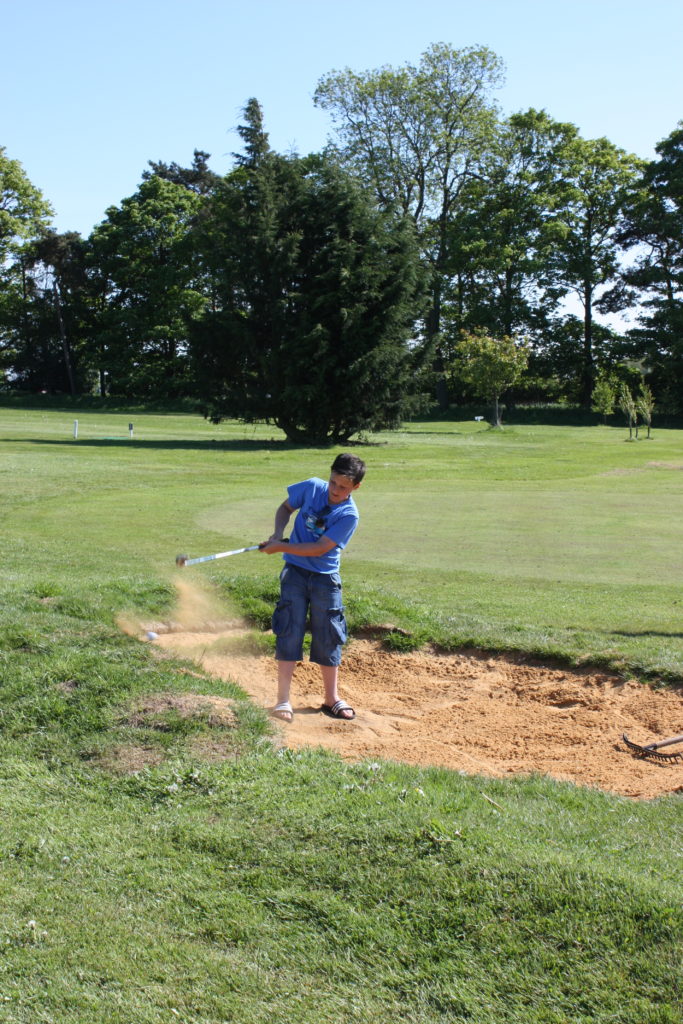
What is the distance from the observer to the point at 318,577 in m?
7.57

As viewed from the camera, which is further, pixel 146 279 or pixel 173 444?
pixel 146 279

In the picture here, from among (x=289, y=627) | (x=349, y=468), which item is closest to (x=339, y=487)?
(x=349, y=468)

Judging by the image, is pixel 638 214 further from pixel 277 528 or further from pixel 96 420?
pixel 277 528

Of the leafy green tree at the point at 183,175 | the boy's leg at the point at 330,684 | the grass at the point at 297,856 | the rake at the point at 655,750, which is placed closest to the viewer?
the grass at the point at 297,856

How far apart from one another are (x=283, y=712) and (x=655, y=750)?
8.62 ft

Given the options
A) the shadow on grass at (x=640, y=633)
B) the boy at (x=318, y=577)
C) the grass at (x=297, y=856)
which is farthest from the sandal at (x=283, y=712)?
the shadow on grass at (x=640, y=633)

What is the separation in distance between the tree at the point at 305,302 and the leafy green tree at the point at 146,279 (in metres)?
31.7

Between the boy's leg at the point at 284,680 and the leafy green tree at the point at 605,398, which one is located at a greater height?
the leafy green tree at the point at 605,398

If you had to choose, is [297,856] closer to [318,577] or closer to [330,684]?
[330,684]

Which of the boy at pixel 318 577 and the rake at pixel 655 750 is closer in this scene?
the rake at pixel 655 750

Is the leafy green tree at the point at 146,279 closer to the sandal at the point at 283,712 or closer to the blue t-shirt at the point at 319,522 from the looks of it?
the blue t-shirt at the point at 319,522

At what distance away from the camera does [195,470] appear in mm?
28422

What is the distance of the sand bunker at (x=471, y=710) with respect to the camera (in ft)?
21.0

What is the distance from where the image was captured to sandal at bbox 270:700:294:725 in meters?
7.05
